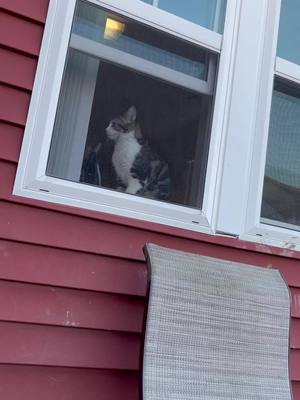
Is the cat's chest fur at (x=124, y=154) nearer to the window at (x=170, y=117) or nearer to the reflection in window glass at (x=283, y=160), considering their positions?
the window at (x=170, y=117)

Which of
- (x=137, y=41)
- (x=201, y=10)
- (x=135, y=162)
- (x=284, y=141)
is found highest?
(x=201, y=10)

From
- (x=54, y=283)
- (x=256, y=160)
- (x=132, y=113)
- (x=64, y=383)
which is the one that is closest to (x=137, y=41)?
(x=132, y=113)

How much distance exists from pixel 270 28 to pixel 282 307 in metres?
1.14

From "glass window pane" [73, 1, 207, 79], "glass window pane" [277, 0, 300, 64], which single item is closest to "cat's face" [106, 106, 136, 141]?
"glass window pane" [73, 1, 207, 79]

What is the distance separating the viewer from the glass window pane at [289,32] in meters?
2.21

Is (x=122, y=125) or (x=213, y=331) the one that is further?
(x=122, y=125)

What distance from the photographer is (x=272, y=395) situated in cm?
165

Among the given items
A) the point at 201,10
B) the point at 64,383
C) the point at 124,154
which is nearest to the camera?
the point at 64,383

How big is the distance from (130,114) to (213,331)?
0.82 m

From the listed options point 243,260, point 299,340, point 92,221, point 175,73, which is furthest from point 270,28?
point 299,340

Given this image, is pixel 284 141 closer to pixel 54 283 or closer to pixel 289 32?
pixel 289 32

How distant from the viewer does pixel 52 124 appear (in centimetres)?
168

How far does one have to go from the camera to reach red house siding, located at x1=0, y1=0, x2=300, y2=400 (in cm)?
156

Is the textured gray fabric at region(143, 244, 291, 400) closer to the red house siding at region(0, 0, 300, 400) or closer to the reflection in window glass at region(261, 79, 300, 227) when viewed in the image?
the red house siding at region(0, 0, 300, 400)
